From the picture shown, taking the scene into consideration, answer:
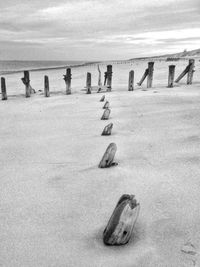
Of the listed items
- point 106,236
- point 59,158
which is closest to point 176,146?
point 59,158

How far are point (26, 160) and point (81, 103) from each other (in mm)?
5598

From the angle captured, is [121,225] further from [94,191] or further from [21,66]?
[21,66]

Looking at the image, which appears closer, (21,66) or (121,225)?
(121,225)

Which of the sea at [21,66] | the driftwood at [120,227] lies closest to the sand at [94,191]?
the driftwood at [120,227]

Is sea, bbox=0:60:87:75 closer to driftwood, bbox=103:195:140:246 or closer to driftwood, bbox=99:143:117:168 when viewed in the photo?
driftwood, bbox=99:143:117:168

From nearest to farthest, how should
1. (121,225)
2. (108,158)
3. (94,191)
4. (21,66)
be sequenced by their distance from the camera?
1. (121,225)
2. (94,191)
3. (108,158)
4. (21,66)

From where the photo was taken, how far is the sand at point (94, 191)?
2.43 m

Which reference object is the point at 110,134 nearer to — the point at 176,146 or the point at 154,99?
the point at 176,146

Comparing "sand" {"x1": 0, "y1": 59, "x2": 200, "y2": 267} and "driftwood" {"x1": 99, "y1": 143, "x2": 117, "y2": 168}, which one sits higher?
"driftwood" {"x1": 99, "y1": 143, "x2": 117, "y2": 168}

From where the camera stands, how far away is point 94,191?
347 centimetres

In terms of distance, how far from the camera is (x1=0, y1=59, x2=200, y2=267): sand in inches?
95.7

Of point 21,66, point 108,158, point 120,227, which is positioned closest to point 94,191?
point 108,158

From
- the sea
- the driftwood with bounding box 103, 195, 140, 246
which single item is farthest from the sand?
the sea

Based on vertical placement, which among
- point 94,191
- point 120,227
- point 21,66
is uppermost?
point 120,227
